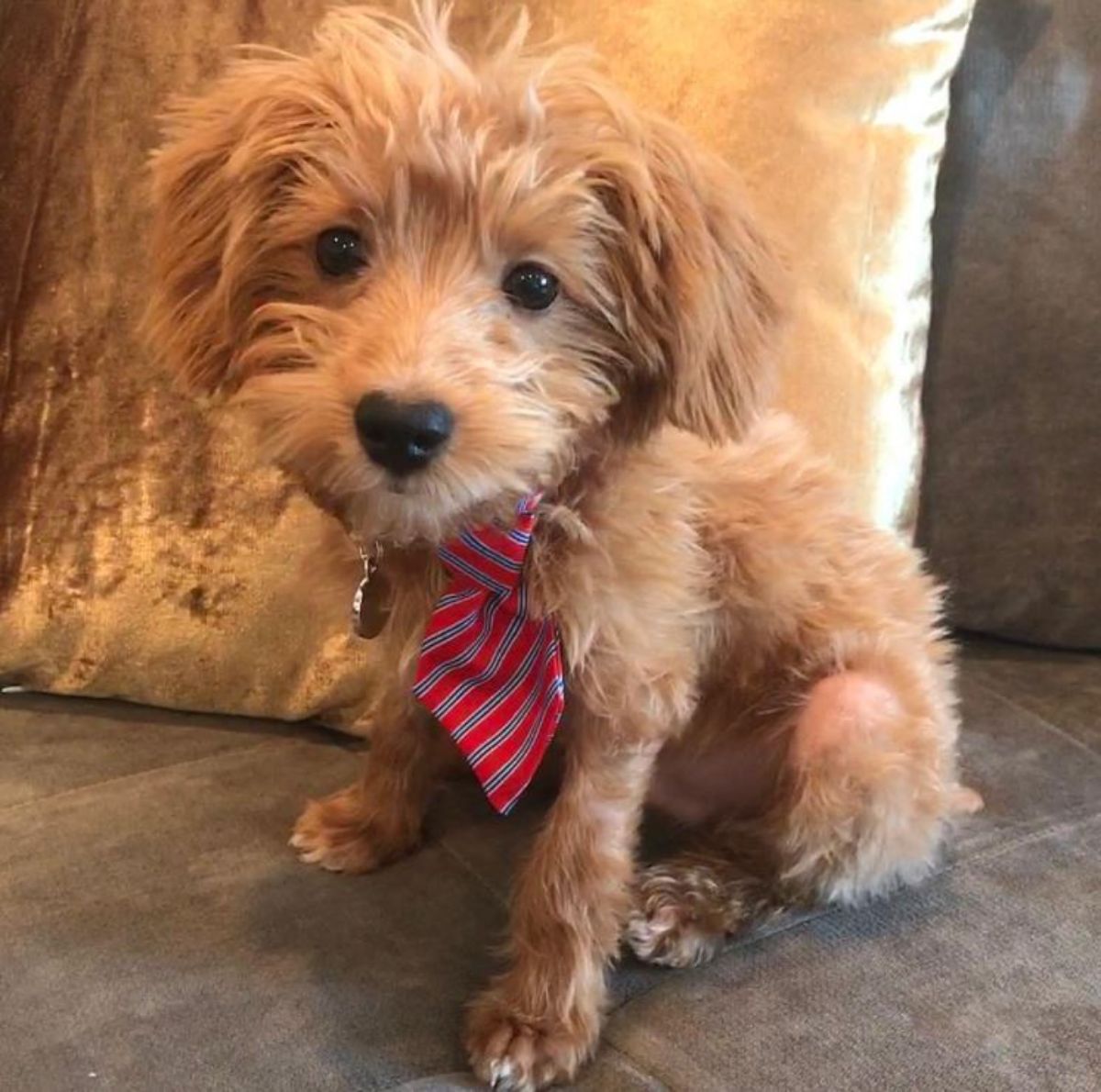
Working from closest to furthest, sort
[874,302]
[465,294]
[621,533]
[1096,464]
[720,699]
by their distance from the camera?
[465,294] < [621,533] < [720,699] < [874,302] < [1096,464]

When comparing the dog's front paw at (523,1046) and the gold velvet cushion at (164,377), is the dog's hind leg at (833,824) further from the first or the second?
the gold velvet cushion at (164,377)

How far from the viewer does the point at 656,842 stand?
5.66 feet

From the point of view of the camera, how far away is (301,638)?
1.86 metres

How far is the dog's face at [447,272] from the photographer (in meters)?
1.19

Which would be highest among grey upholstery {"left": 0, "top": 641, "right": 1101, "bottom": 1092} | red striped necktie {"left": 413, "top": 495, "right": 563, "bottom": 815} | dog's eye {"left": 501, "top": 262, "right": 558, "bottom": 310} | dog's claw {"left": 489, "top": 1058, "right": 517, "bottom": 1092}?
dog's eye {"left": 501, "top": 262, "right": 558, "bottom": 310}

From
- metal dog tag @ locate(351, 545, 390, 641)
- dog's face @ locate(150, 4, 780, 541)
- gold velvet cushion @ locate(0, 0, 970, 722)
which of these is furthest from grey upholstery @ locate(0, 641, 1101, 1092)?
dog's face @ locate(150, 4, 780, 541)

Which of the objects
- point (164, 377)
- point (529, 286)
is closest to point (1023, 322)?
point (529, 286)

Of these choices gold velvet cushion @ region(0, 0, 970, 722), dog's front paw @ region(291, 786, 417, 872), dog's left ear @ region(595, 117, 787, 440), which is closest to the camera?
dog's left ear @ region(595, 117, 787, 440)

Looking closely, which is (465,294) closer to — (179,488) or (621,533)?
(621,533)

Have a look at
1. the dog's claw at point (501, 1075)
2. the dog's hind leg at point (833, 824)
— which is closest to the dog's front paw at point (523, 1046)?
the dog's claw at point (501, 1075)

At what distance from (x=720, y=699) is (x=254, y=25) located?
A: 3.42 ft

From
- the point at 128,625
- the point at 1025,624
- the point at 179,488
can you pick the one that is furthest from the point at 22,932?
the point at 1025,624

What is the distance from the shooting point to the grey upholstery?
1273 mm

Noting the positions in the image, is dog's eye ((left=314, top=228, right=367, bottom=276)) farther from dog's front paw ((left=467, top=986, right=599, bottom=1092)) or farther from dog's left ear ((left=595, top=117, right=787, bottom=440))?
dog's front paw ((left=467, top=986, right=599, bottom=1092))
